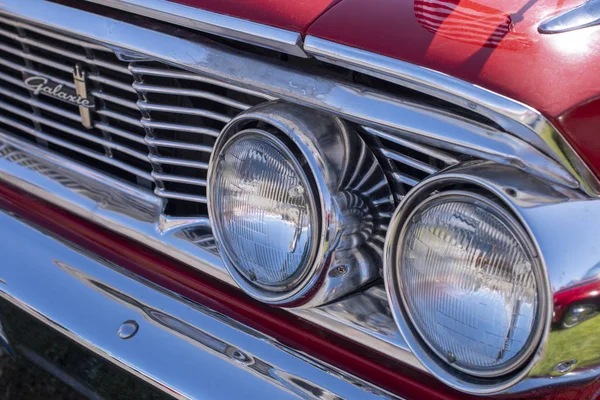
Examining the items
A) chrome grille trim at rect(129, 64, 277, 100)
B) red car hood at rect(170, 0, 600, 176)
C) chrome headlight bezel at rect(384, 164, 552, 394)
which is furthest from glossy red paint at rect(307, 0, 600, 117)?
chrome grille trim at rect(129, 64, 277, 100)

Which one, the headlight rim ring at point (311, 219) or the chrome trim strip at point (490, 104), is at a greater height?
the chrome trim strip at point (490, 104)

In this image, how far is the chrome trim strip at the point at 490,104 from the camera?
1.04m

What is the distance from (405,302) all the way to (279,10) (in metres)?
0.52

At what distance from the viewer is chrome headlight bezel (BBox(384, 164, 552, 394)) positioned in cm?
104

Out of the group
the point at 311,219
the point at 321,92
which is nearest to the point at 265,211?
the point at 311,219

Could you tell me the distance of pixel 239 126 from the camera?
1.37 meters

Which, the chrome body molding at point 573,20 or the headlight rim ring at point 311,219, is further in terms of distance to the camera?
the headlight rim ring at point 311,219

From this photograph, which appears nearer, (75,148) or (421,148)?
(421,148)

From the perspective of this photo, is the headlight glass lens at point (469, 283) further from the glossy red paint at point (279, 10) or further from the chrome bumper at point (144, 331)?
the glossy red paint at point (279, 10)

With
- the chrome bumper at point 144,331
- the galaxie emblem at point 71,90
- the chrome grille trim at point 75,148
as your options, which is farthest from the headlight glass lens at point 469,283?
the galaxie emblem at point 71,90

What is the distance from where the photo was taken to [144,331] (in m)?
1.57

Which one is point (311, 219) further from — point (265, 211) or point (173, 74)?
point (173, 74)

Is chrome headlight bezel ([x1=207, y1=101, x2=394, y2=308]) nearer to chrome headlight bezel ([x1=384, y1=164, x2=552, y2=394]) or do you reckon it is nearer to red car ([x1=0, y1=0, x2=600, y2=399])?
red car ([x1=0, y1=0, x2=600, y2=399])

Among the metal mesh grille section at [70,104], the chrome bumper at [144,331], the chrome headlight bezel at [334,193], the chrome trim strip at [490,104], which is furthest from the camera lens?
the metal mesh grille section at [70,104]
